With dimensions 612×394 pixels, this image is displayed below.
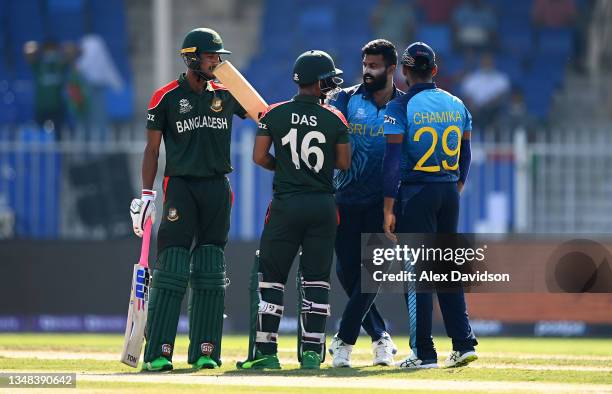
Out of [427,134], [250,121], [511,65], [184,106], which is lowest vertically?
Result: [427,134]

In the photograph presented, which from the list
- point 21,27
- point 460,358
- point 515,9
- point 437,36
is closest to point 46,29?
point 21,27

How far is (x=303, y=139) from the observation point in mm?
9516

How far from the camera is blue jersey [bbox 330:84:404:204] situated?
1010cm

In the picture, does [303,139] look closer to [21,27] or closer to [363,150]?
[363,150]

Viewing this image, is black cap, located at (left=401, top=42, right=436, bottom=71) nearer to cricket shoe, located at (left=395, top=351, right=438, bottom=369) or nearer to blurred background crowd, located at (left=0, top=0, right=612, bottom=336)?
cricket shoe, located at (left=395, top=351, right=438, bottom=369)

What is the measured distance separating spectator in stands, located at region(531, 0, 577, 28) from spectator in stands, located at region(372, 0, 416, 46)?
217cm

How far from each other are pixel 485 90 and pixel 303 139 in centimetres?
1262

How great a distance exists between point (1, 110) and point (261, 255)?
14450 millimetres

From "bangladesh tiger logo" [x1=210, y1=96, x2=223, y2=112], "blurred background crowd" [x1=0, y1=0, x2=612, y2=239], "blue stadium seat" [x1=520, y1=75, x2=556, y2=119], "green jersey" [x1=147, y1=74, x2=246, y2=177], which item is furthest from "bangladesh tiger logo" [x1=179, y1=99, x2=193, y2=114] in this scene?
"blue stadium seat" [x1=520, y1=75, x2=556, y2=119]

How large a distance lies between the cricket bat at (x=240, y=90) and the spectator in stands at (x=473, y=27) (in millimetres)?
13514

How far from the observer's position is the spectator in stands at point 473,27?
2312 centimetres

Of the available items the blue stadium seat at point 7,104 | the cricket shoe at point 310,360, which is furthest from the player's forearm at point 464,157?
the blue stadium seat at point 7,104

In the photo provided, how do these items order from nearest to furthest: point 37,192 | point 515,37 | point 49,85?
1. point 37,192
2. point 49,85
3. point 515,37

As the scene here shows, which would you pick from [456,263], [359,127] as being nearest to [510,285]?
[456,263]
